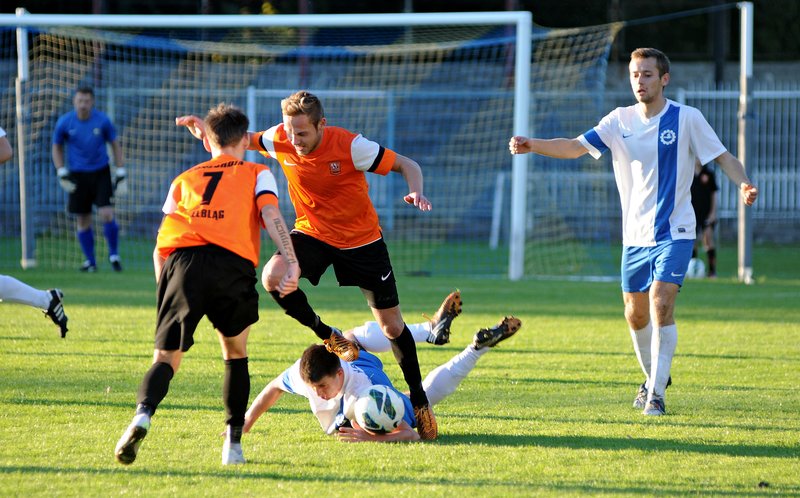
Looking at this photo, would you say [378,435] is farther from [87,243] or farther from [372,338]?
[87,243]

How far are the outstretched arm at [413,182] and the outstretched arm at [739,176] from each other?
1869 mm

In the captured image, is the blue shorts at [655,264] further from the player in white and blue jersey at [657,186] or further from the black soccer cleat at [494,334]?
the black soccer cleat at [494,334]

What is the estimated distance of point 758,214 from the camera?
19953mm

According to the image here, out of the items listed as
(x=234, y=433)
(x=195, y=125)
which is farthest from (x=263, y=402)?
(x=195, y=125)

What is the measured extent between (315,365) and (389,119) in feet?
50.6

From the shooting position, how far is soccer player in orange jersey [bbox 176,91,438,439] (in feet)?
18.6

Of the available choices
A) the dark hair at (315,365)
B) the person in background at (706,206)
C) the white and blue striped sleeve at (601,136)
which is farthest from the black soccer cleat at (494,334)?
the person in background at (706,206)

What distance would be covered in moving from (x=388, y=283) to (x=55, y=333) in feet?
13.3

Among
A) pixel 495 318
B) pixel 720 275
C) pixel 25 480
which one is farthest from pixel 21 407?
pixel 720 275

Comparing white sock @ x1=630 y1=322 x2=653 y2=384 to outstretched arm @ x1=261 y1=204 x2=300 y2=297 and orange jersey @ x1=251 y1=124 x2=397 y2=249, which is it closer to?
orange jersey @ x1=251 y1=124 x2=397 y2=249

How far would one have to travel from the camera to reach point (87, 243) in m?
13.9

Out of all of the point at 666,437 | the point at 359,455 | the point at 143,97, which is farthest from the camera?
the point at 143,97

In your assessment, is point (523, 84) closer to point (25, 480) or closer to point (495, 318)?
point (495, 318)

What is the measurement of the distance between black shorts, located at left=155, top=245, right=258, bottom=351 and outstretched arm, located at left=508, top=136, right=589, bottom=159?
7.39 feet
